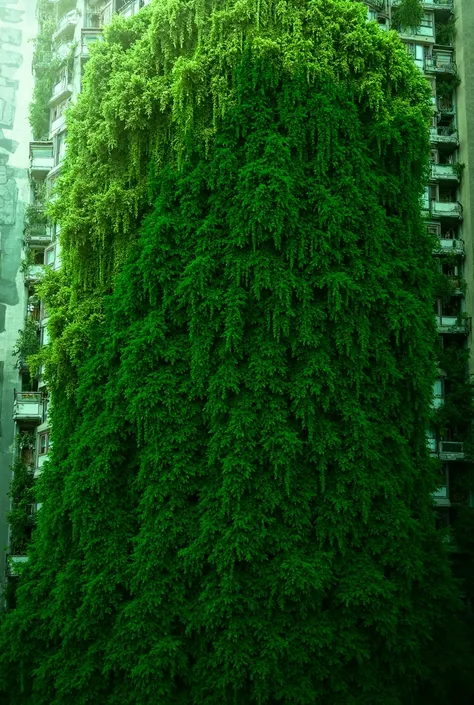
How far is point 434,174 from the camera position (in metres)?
40.2

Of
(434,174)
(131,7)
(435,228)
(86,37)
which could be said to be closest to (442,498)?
(435,228)

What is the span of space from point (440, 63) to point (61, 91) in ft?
53.5

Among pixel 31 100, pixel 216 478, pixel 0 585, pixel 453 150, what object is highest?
pixel 31 100

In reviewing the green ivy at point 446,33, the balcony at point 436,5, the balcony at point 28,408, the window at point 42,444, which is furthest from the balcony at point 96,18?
the window at point 42,444

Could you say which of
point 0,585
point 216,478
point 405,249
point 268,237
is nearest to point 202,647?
point 216,478

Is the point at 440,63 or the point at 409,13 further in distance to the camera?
the point at 440,63

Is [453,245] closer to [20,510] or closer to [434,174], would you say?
[434,174]

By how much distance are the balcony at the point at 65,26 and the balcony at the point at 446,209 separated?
1782 centimetres

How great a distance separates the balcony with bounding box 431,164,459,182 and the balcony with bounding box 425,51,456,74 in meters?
4.25

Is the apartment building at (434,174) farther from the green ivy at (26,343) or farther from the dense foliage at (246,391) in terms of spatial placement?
the dense foliage at (246,391)

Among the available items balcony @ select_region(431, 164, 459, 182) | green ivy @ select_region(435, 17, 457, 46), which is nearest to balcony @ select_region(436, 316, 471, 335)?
balcony @ select_region(431, 164, 459, 182)

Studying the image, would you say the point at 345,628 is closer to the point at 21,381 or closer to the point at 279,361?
the point at 279,361

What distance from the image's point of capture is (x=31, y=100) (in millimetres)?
45750

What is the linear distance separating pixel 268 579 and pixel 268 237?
7.97 metres
